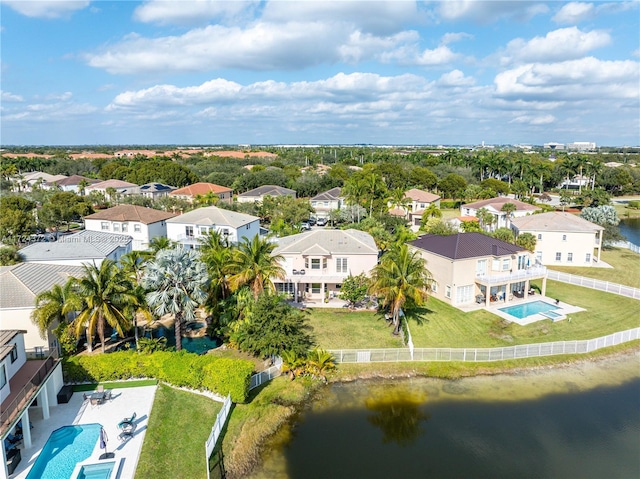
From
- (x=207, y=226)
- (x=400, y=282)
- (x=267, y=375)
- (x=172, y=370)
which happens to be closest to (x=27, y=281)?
(x=172, y=370)

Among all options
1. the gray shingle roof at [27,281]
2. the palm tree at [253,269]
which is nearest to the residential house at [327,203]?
the palm tree at [253,269]

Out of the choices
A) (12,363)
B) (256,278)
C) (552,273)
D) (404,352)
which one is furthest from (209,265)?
(552,273)

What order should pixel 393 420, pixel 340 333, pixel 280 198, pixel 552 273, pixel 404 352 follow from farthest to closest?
pixel 280 198
pixel 552 273
pixel 340 333
pixel 404 352
pixel 393 420

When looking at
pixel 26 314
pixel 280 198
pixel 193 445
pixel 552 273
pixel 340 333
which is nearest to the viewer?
pixel 193 445

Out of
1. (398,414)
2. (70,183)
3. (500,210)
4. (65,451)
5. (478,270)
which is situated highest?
(70,183)

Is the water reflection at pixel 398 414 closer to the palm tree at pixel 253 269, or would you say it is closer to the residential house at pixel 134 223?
the palm tree at pixel 253 269

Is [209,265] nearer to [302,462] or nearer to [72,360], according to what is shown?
[72,360]

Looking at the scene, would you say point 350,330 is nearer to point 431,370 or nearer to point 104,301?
point 431,370
